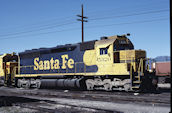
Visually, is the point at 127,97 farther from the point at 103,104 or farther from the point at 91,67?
the point at 91,67

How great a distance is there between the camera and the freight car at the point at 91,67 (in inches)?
572

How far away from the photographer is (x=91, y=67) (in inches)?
638

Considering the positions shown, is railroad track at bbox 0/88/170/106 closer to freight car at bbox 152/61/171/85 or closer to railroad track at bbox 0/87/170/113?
railroad track at bbox 0/87/170/113

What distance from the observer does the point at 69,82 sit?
56.7 ft

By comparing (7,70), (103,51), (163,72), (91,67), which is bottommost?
(163,72)

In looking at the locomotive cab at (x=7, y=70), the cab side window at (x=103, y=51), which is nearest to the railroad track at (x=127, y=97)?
the cab side window at (x=103, y=51)

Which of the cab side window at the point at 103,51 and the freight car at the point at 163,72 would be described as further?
the freight car at the point at 163,72

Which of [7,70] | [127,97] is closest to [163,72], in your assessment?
[127,97]

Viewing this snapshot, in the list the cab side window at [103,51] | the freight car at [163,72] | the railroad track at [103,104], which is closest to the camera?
the railroad track at [103,104]

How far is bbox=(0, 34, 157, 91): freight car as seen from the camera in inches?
572

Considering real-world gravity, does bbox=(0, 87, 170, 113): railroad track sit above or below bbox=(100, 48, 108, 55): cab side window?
below

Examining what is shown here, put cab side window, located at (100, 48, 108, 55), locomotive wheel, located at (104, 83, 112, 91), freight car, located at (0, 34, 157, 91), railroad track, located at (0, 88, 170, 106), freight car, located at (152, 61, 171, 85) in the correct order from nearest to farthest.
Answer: railroad track, located at (0, 88, 170, 106)
freight car, located at (0, 34, 157, 91)
locomotive wheel, located at (104, 83, 112, 91)
cab side window, located at (100, 48, 108, 55)
freight car, located at (152, 61, 171, 85)

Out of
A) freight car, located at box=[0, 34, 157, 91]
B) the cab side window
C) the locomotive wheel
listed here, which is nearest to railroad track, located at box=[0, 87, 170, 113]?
freight car, located at box=[0, 34, 157, 91]

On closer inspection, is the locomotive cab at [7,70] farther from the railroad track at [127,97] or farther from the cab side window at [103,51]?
the cab side window at [103,51]
